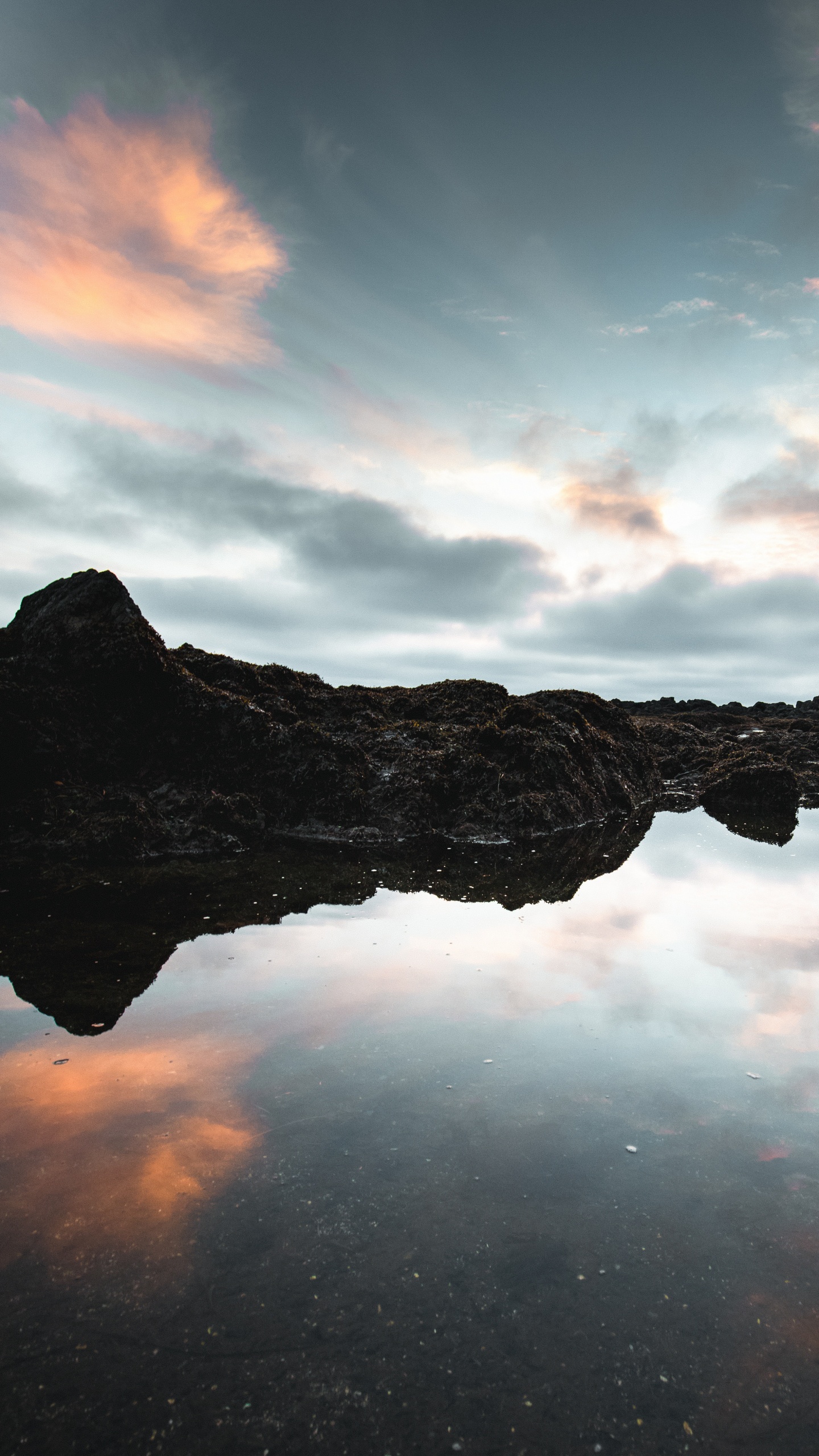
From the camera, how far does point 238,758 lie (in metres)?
13.3

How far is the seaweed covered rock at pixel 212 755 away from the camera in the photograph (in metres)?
10.9

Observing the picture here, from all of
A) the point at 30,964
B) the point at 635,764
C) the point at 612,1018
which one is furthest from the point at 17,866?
the point at 635,764

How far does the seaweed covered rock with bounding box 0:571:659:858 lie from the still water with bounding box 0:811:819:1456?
4.58 metres

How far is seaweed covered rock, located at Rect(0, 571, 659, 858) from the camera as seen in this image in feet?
35.6

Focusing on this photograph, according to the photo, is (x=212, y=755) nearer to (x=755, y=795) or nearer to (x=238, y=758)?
(x=238, y=758)

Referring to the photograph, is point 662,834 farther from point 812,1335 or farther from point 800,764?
point 800,764

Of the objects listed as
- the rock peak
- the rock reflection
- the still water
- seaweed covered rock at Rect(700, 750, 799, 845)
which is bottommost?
the still water

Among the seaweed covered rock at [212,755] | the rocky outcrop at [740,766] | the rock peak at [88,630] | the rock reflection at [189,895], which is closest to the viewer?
the rock reflection at [189,895]

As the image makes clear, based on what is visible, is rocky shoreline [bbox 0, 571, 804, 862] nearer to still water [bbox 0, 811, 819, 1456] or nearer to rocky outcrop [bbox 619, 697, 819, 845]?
rocky outcrop [bbox 619, 697, 819, 845]

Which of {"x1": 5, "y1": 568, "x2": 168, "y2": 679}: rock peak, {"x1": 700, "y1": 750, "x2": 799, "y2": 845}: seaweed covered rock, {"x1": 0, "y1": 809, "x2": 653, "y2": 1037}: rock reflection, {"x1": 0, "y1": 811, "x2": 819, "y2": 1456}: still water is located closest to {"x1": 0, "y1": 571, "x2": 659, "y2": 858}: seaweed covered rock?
{"x1": 5, "y1": 568, "x2": 168, "y2": 679}: rock peak

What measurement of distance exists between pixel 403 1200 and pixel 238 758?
10.7 m

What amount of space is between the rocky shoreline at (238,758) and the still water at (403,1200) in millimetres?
4548

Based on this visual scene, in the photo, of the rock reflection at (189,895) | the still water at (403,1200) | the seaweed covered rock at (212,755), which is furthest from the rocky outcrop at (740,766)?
the still water at (403,1200)

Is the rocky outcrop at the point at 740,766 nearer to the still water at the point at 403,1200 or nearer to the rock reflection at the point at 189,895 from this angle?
the rock reflection at the point at 189,895
